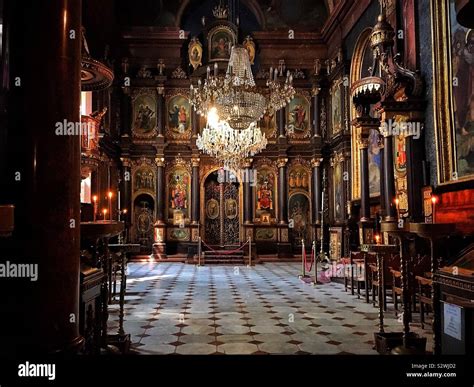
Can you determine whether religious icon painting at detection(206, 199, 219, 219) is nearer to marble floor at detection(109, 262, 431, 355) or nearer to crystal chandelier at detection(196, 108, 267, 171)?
crystal chandelier at detection(196, 108, 267, 171)

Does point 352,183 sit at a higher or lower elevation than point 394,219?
higher

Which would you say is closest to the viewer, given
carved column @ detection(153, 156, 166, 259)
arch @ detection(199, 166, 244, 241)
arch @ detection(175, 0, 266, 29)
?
carved column @ detection(153, 156, 166, 259)

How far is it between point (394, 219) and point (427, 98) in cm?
256

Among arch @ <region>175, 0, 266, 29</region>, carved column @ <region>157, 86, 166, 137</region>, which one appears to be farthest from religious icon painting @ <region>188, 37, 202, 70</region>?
carved column @ <region>157, 86, 166, 137</region>

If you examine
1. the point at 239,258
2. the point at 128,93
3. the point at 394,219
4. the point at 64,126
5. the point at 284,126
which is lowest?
the point at 239,258

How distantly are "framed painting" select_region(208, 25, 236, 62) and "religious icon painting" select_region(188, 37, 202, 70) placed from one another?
53cm

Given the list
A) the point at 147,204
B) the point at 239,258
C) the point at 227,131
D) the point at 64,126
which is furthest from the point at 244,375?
the point at 147,204

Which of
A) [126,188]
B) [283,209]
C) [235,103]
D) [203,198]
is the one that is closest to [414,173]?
[235,103]

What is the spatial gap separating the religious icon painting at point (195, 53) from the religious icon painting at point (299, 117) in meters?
4.34

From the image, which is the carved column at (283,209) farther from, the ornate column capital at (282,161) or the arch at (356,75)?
the arch at (356,75)

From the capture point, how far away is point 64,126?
3.42 metres

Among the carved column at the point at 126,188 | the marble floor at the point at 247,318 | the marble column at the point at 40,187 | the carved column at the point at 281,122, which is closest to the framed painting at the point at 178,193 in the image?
the carved column at the point at 126,188

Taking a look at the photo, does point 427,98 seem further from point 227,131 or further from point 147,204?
point 147,204

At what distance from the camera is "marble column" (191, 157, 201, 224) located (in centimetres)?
1797
